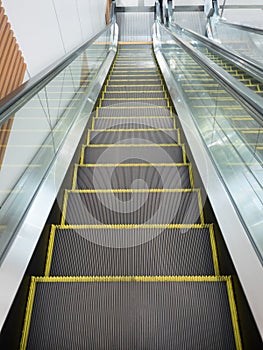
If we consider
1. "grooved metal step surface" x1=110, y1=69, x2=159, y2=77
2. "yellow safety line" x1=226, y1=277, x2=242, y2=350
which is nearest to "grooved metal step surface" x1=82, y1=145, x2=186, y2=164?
"yellow safety line" x1=226, y1=277, x2=242, y2=350

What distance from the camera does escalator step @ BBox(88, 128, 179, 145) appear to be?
140 inches

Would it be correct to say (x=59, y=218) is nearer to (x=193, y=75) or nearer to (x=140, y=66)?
(x=193, y=75)

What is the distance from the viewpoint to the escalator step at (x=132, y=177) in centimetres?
284

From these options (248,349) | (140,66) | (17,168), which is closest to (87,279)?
(17,168)

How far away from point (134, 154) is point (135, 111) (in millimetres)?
1274

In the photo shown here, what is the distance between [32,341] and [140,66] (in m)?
6.69

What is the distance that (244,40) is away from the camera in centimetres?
593

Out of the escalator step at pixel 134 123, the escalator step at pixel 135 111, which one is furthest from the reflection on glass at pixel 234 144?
the escalator step at pixel 135 111

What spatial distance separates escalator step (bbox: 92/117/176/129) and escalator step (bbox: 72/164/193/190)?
3.41 feet

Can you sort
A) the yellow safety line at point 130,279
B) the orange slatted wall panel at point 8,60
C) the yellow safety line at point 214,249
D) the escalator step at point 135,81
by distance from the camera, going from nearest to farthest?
the yellow safety line at point 130,279 < the yellow safety line at point 214,249 < the orange slatted wall panel at point 8,60 < the escalator step at point 135,81

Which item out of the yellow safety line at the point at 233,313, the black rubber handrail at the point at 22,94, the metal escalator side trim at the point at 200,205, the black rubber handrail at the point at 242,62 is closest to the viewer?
the black rubber handrail at the point at 22,94

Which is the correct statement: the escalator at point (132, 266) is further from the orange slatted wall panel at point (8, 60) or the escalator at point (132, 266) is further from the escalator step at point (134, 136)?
the orange slatted wall panel at point (8, 60)

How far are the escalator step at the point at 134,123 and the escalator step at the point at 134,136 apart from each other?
159mm

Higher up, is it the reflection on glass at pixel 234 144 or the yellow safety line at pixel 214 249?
the reflection on glass at pixel 234 144
